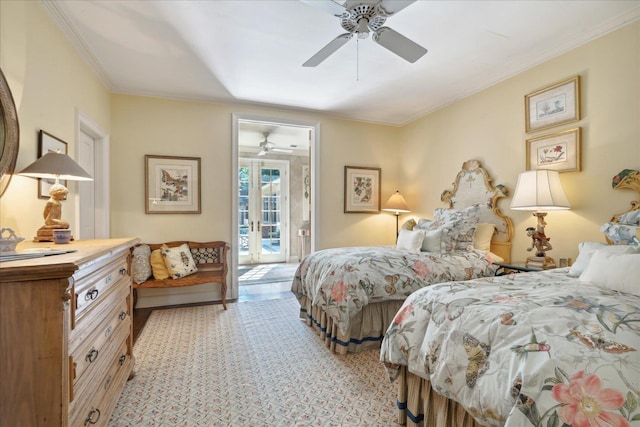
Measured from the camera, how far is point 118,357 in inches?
69.0

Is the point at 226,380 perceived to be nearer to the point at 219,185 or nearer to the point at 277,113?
the point at 219,185

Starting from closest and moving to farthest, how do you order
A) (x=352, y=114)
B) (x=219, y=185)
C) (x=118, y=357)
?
(x=118, y=357) < (x=219, y=185) < (x=352, y=114)

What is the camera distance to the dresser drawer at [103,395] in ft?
3.86

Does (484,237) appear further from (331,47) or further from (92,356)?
(92,356)

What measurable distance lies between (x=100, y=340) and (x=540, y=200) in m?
3.18

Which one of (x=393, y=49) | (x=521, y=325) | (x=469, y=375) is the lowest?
(x=469, y=375)

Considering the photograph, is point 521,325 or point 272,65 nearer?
point 521,325

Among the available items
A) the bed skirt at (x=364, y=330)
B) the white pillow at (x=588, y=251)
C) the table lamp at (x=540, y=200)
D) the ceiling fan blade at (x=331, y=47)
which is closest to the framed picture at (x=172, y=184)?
the ceiling fan blade at (x=331, y=47)

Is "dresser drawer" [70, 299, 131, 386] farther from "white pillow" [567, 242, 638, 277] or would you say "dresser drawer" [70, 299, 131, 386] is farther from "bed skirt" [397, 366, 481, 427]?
"white pillow" [567, 242, 638, 277]

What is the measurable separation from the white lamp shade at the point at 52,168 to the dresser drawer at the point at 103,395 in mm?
1073

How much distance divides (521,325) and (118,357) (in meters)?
2.14

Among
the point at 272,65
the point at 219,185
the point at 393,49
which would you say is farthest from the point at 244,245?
the point at 393,49

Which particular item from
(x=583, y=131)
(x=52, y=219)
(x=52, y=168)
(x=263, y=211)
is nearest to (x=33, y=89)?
(x=52, y=168)

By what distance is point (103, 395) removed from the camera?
147 centimetres
